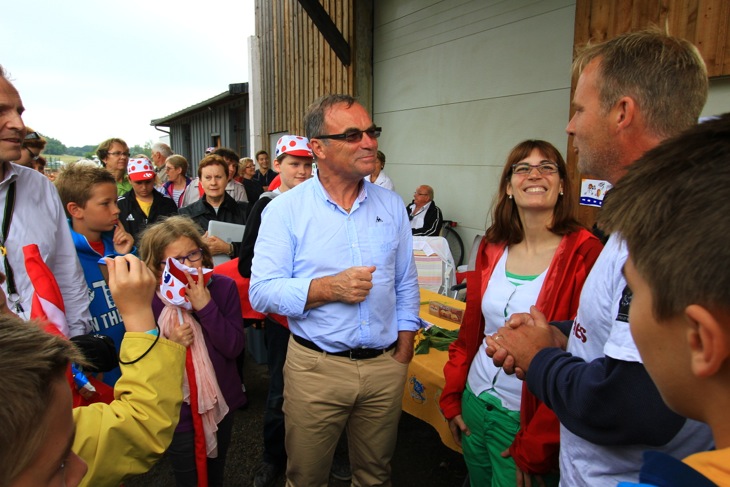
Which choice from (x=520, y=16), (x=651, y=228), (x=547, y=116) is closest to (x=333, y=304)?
(x=651, y=228)

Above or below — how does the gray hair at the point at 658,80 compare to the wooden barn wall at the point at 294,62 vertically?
below

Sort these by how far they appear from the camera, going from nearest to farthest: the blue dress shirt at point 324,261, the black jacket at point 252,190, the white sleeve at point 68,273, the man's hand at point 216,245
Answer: the blue dress shirt at point 324,261
the white sleeve at point 68,273
the man's hand at point 216,245
the black jacket at point 252,190

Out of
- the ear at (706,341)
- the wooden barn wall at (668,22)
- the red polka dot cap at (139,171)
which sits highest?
the wooden barn wall at (668,22)

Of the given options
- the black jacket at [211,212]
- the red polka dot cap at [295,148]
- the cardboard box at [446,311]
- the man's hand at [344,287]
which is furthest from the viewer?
the black jacket at [211,212]

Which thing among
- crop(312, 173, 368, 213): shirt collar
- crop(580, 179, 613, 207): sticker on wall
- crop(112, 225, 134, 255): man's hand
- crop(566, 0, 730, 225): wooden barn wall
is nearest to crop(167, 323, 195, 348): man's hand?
crop(312, 173, 368, 213): shirt collar

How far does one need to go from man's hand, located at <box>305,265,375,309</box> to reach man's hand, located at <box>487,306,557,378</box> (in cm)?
62

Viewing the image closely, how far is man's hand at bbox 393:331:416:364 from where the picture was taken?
214cm

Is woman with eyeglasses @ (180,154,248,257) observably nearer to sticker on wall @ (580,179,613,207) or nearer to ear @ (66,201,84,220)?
ear @ (66,201,84,220)

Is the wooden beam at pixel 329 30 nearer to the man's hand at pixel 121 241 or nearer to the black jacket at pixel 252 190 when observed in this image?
the black jacket at pixel 252 190

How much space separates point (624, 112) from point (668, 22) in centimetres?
336

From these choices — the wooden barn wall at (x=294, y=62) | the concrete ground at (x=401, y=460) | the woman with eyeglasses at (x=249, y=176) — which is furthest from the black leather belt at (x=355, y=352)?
the wooden barn wall at (x=294, y=62)

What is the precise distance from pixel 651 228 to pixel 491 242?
1.49 m

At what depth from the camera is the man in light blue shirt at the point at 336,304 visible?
6.55 ft

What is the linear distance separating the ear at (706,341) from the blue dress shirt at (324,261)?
149cm
